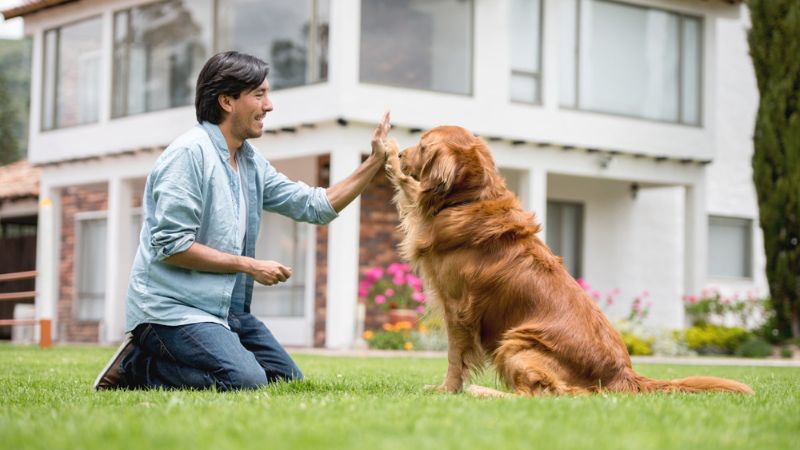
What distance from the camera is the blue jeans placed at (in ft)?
19.5

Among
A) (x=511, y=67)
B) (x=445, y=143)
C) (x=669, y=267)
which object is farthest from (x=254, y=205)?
(x=669, y=267)

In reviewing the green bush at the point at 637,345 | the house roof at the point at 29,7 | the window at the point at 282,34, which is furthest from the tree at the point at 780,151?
the house roof at the point at 29,7

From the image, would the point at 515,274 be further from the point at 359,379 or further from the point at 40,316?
the point at 40,316

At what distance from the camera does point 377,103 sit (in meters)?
15.5

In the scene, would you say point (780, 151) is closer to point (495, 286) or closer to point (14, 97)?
point (495, 286)

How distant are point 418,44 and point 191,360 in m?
11.1

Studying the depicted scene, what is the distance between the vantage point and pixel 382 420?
420 cm

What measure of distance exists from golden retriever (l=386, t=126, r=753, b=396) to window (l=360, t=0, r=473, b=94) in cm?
989

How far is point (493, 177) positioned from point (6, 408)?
2.76m

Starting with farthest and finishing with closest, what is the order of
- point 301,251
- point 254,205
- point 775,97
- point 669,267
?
point 669,267 < point 301,251 < point 775,97 < point 254,205

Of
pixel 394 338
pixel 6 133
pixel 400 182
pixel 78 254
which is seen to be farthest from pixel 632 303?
pixel 6 133

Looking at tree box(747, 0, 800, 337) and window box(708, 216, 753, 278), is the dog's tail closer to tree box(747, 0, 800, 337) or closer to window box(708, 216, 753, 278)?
tree box(747, 0, 800, 337)

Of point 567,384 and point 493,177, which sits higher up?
point 493,177

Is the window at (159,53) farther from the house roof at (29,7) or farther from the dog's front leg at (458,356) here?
the dog's front leg at (458,356)
